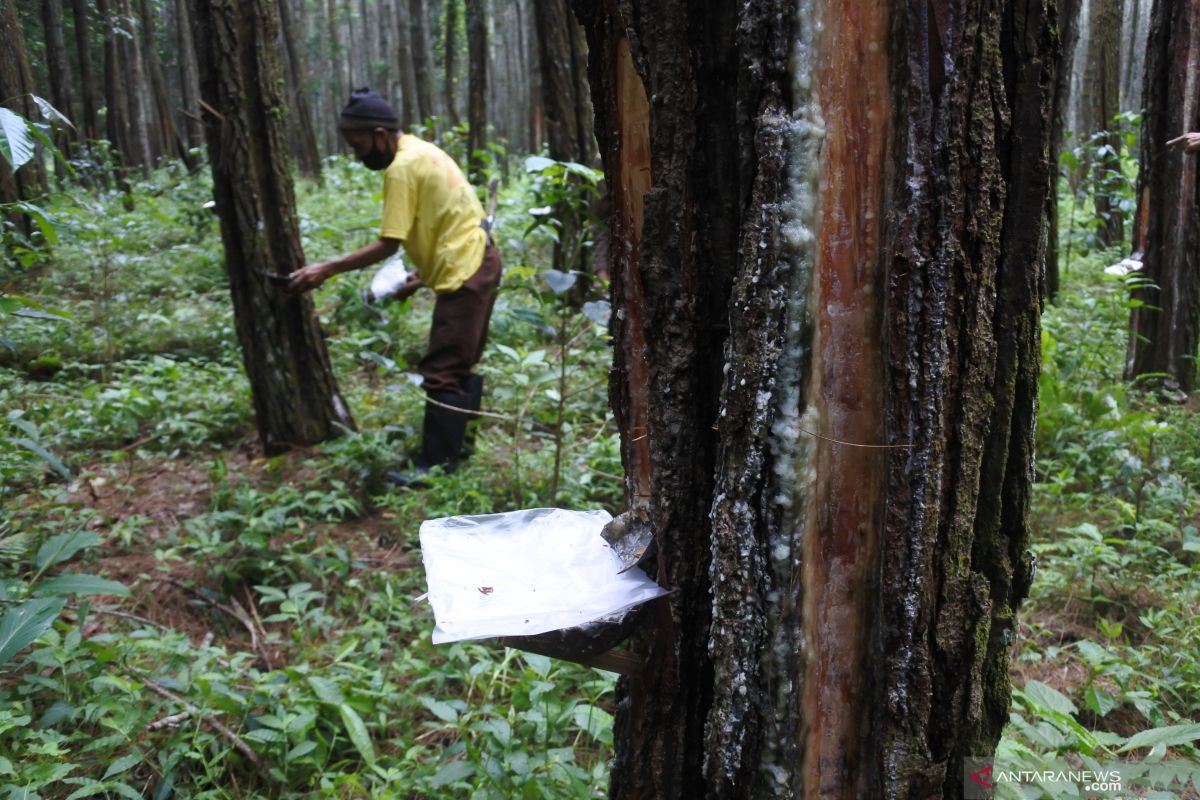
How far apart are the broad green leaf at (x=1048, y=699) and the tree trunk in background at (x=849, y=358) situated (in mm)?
696

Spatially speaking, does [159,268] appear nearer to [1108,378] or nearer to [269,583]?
[269,583]

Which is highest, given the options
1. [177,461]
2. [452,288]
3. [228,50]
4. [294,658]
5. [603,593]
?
[228,50]

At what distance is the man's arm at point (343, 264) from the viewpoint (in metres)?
4.14

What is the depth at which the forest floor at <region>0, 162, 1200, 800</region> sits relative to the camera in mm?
2090

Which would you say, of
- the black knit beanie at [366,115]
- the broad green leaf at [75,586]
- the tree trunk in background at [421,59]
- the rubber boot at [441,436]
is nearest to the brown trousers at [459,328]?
the rubber boot at [441,436]

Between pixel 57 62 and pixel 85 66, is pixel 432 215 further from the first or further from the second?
pixel 85 66

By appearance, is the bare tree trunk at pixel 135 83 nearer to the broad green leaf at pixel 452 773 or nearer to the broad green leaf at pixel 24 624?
the broad green leaf at pixel 24 624

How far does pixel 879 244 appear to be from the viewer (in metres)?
1.10

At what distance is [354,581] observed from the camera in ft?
10.4

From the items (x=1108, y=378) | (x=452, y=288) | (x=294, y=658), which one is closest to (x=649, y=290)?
(x=294, y=658)

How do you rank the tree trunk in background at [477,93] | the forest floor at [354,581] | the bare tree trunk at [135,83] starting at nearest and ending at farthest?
1. the forest floor at [354,581]
2. the tree trunk in background at [477,93]
3. the bare tree trunk at [135,83]

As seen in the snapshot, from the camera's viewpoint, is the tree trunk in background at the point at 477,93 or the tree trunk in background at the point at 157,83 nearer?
the tree trunk in background at the point at 477,93

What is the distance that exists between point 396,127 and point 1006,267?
12.4 ft

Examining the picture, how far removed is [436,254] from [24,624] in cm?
285
